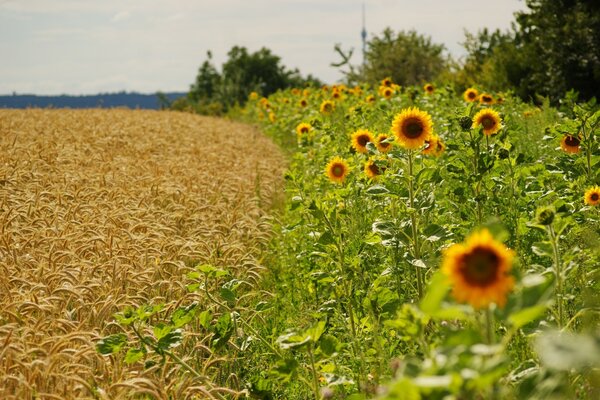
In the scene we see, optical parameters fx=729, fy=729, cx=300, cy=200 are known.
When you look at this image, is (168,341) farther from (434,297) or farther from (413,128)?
(413,128)

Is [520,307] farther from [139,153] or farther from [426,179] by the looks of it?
[139,153]

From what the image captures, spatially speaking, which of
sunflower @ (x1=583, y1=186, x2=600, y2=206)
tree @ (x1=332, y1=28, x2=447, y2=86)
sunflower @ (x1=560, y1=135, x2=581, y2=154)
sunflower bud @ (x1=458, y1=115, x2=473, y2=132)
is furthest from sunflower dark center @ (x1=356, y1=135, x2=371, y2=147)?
tree @ (x1=332, y1=28, x2=447, y2=86)

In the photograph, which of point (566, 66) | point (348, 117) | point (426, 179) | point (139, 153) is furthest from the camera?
point (566, 66)

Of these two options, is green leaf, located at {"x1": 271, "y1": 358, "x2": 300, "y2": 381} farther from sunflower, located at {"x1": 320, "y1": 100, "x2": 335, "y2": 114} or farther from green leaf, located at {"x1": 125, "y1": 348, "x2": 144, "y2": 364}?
sunflower, located at {"x1": 320, "y1": 100, "x2": 335, "y2": 114}

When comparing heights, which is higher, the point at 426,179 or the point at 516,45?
the point at 516,45

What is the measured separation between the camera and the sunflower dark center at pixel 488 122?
17.9 ft

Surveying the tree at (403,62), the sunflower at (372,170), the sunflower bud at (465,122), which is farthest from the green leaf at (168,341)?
the tree at (403,62)

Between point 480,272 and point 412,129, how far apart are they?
2868mm

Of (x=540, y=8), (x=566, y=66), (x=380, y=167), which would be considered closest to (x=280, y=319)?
(x=380, y=167)

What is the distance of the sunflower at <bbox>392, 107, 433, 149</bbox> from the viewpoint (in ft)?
14.8

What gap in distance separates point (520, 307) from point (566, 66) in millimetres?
15606

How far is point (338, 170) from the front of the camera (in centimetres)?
552

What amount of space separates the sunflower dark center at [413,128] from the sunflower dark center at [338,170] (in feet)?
3.24

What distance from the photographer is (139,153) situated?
11.4 meters
